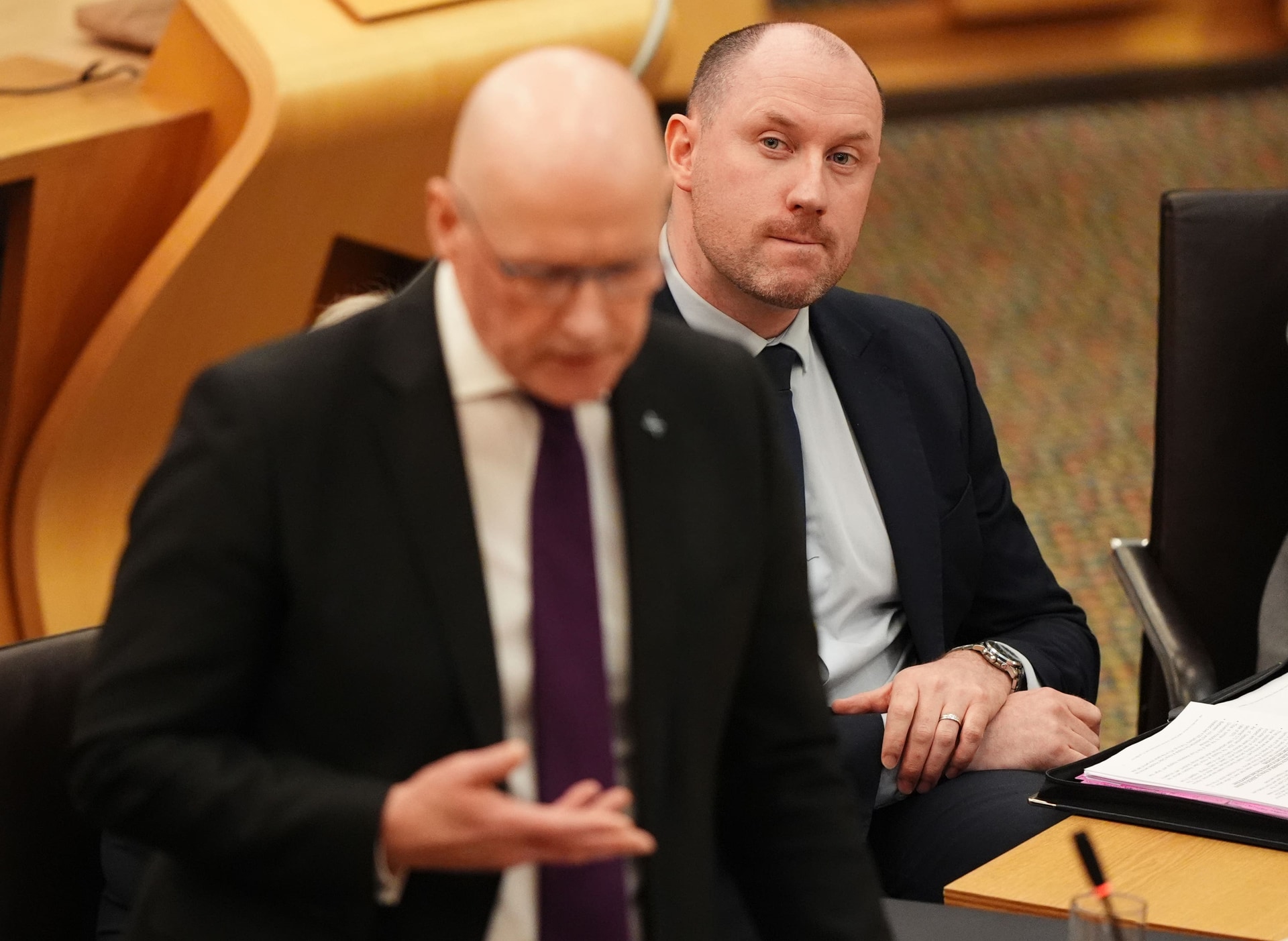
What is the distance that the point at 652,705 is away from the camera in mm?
1010

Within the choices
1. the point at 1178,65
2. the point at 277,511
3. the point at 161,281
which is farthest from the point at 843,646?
the point at 1178,65

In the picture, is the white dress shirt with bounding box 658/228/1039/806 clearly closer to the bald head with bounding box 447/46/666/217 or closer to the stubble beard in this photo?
the stubble beard

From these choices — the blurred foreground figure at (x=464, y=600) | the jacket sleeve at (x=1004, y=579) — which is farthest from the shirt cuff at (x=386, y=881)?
the jacket sleeve at (x=1004, y=579)

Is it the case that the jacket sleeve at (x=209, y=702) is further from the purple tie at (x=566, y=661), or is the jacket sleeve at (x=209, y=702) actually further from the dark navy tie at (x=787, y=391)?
the dark navy tie at (x=787, y=391)

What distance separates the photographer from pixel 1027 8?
7.84 meters

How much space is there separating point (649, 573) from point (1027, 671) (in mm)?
1039

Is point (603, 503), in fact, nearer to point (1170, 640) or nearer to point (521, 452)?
point (521, 452)

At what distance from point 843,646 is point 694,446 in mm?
899

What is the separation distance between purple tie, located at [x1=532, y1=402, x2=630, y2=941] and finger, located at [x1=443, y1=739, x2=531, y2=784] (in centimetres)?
12

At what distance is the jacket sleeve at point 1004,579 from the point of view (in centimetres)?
205

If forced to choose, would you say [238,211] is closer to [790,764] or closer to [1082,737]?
[1082,737]

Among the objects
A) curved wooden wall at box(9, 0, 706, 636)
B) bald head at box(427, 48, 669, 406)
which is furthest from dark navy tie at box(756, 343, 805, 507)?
curved wooden wall at box(9, 0, 706, 636)

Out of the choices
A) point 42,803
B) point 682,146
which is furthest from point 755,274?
point 42,803

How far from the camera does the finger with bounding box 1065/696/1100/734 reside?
1.87 meters
